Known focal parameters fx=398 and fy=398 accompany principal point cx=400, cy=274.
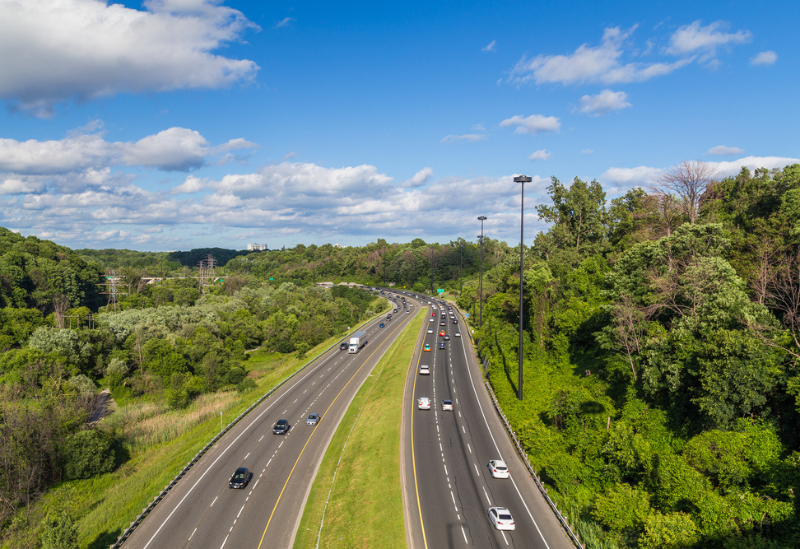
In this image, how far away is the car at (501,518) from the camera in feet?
83.0

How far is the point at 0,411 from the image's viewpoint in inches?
1923

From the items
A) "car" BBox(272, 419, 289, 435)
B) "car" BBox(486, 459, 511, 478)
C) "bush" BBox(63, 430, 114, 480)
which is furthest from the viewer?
"car" BBox(272, 419, 289, 435)

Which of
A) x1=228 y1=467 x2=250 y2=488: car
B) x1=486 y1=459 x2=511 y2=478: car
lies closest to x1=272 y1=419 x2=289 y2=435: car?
x1=228 y1=467 x2=250 y2=488: car

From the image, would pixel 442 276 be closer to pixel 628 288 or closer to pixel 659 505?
pixel 628 288

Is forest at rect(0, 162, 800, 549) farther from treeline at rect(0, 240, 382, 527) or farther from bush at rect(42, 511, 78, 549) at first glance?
bush at rect(42, 511, 78, 549)

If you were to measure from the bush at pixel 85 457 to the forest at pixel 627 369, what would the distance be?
0.13 m

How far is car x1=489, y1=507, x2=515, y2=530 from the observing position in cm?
2531

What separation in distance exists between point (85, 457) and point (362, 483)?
32945 mm

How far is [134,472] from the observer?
44219mm

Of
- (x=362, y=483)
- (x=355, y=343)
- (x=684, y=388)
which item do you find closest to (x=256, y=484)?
(x=362, y=483)

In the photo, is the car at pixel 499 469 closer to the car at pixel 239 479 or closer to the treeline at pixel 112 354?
the car at pixel 239 479

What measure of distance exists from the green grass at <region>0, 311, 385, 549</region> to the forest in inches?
87.3

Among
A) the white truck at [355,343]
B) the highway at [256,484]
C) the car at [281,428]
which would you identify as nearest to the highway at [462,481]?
the highway at [256,484]

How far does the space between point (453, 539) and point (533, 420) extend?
1750 centimetres
